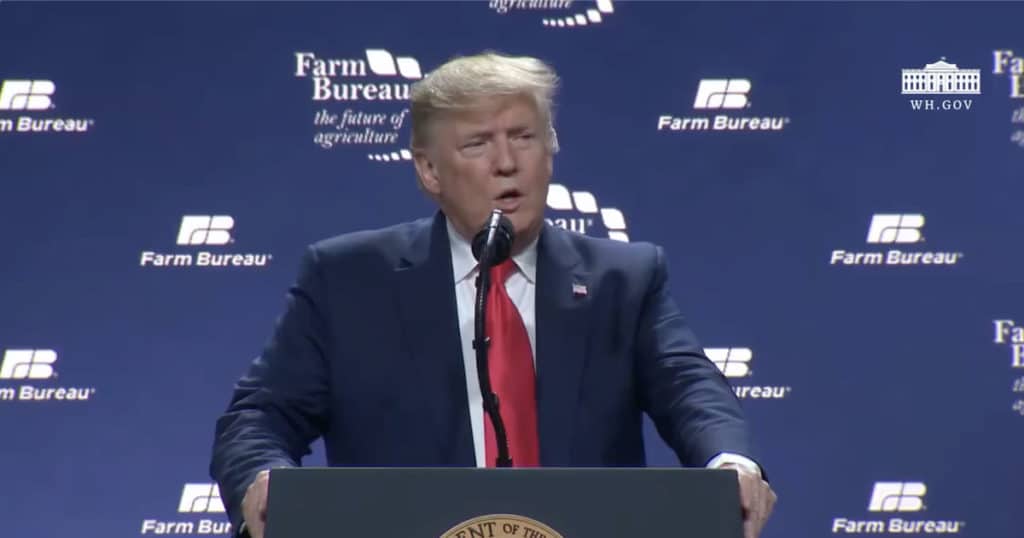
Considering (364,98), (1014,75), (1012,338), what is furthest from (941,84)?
(364,98)

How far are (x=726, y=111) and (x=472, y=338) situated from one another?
2.22 meters

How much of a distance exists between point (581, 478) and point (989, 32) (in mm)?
3333

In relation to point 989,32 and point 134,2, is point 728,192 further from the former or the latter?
point 134,2

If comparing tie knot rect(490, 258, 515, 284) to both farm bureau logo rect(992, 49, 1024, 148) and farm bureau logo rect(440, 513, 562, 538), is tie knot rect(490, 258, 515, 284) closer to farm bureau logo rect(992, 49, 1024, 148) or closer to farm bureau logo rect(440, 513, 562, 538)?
farm bureau logo rect(440, 513, 562, 538)

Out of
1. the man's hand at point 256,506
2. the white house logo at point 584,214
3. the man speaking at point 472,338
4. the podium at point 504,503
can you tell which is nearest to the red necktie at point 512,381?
the man speaking at point 472,338

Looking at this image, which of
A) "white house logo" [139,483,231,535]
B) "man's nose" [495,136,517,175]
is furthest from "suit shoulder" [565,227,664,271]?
"white house logo" [139,483,231,535]

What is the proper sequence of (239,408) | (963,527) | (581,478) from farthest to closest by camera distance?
(963,527) → (239,408) → (581,478)

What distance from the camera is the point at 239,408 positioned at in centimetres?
250

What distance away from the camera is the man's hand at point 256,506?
1977 millimetres

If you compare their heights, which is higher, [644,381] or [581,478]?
[644,381]

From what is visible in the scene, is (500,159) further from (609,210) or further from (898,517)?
(898,517)

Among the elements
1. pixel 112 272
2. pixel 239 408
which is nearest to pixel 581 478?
pixel 239 408

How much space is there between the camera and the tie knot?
2688 millimetres

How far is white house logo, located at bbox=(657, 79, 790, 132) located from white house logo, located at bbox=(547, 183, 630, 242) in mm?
340
